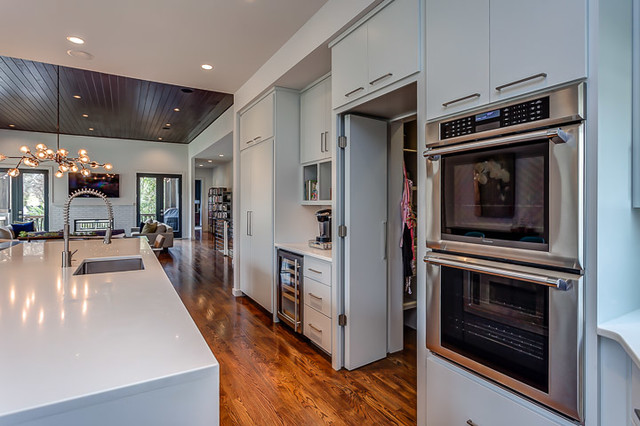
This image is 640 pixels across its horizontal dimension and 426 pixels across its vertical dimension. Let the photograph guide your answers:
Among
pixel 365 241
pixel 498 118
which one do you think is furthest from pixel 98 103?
pixel 498 118

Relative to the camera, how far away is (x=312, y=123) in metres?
3.52

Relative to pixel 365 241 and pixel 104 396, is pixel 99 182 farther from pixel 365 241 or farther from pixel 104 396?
pixel 104 396

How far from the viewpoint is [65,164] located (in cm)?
711

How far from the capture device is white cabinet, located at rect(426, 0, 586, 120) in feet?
3.95

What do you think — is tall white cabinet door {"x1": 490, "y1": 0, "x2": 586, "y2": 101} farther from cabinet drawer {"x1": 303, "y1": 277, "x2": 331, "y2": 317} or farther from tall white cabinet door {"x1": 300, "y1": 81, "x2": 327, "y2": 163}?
tall white cabinet door {"x1": 300, "y1": 81, "x2": 327, "y2": 163}

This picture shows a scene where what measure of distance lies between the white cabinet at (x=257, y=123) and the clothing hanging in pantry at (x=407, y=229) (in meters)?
1.64

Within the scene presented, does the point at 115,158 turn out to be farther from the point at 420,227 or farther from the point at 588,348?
the point at 588,348

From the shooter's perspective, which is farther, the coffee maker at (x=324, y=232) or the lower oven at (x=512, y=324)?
the coffee maker at (x=324, y=232)

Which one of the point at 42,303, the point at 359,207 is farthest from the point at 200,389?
the point at 359,207

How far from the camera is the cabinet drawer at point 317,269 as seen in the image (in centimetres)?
278

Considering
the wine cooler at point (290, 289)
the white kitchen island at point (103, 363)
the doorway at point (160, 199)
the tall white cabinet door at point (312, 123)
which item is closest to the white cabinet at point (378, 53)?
the tall white cabinet door at point (312, 123)

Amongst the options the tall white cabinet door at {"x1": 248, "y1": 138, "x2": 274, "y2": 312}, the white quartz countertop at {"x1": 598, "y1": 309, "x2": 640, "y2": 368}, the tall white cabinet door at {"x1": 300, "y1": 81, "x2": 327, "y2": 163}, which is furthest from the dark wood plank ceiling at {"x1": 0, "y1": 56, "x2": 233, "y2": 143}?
the white quartz countertop at {"x1": 598, "y1": 309, "x2": 640, "y2": 368}

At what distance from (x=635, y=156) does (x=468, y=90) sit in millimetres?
648

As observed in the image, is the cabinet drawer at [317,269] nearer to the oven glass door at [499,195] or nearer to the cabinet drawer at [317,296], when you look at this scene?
the cabinet drawer at [317,296]
